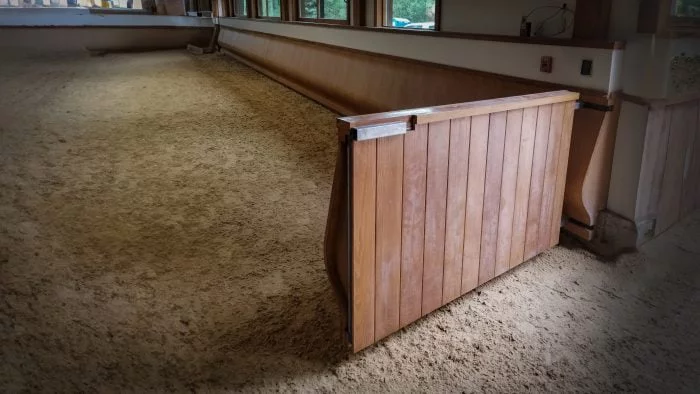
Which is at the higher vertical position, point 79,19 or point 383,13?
point 79,19

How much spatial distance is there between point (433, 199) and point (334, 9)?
15.8 feet

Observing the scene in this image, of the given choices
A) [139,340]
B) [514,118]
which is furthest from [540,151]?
[139,340]

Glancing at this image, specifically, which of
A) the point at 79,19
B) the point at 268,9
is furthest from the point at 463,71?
the point at 79,19

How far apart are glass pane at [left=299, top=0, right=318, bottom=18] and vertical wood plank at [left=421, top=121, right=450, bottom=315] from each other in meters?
5.39

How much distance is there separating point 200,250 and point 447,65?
7.12 ft

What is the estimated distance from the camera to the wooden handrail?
151 centimetres

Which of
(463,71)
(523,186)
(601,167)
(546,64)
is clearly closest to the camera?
(523,186)

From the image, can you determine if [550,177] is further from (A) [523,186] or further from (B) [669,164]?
(B) [669,164]

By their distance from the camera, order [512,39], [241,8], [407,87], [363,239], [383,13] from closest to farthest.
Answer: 1. [363,239]
2. [512,39]
3. [407,87]
4. [383,13]
5. [241,8]

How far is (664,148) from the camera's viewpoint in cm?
241

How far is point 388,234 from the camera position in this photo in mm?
1709

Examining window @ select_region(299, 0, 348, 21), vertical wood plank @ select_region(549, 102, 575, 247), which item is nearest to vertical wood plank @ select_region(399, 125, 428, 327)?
vertical wood plank @ select_region(549, 102, 575, 247)

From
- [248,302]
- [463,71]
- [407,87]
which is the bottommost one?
[248,302]

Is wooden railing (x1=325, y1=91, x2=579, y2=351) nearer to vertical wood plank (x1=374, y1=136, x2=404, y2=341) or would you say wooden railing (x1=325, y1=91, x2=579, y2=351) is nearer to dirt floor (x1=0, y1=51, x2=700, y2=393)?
vertical wood plank (x1=374, y1=136, x2=404, y2=341)
